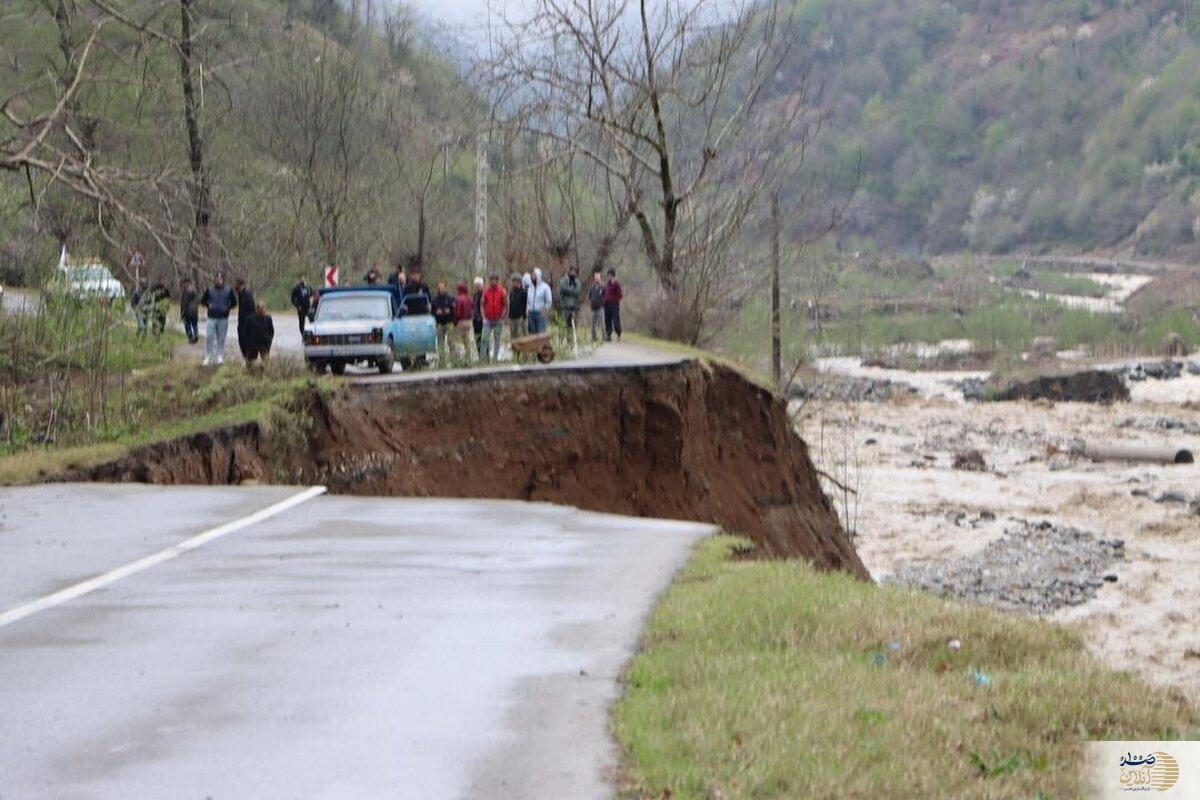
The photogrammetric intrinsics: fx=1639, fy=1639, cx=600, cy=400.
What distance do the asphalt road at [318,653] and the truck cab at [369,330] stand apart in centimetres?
1174

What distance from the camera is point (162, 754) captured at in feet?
24.6

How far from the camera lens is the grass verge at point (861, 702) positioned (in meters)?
6.97

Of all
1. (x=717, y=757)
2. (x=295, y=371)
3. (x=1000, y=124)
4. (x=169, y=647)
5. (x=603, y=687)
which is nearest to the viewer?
(x=717, y=757)

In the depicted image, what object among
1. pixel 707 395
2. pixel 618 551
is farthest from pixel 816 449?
pixel 618 551

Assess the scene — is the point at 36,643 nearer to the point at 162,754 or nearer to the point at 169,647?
the point at 169,647

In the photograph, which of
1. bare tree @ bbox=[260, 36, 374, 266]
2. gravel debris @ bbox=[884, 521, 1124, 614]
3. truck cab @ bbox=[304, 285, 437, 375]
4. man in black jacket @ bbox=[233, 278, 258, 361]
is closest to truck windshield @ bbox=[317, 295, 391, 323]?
truck cab @ bbox=[304, 285, 437, 375]

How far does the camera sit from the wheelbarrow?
94.2 ft

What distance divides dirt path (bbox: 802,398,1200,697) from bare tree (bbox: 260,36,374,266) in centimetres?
1808

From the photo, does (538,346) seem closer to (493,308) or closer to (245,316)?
(493,308)

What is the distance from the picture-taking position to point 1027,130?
164000 mm

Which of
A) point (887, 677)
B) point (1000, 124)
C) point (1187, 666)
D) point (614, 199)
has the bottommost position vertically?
point (1187, 666)

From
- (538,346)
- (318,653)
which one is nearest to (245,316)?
(538,346)

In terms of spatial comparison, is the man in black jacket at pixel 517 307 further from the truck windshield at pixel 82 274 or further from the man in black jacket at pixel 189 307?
the truck windshield at pixel 82 274

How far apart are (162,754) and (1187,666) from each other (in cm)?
1891
